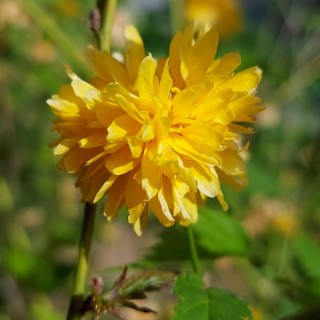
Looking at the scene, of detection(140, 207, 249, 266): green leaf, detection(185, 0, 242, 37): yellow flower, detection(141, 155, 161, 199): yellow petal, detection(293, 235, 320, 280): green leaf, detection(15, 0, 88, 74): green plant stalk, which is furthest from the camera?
detection(185, 0, 242, 37): yellow flower

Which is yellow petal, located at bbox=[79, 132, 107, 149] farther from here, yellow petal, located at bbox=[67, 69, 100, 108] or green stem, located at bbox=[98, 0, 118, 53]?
green stem, located at bbox=[98, 0, 118, 53]

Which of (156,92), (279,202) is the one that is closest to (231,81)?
(156,92)

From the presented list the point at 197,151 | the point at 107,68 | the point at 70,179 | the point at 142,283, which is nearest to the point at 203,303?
the point at 142,283

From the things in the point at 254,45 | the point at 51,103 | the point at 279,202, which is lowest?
the point at 51,103

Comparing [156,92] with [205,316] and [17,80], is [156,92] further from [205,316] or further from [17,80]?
[17,80]

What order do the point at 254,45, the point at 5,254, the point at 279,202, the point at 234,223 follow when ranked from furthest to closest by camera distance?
the point at 254,45 < the point at 279,202 < the point at 5,254 < the point at 234,223

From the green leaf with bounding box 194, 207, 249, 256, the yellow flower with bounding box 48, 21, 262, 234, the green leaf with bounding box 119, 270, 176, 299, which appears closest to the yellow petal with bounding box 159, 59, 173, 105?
the yellow flower with bounding box 48, 21, 262, 234
